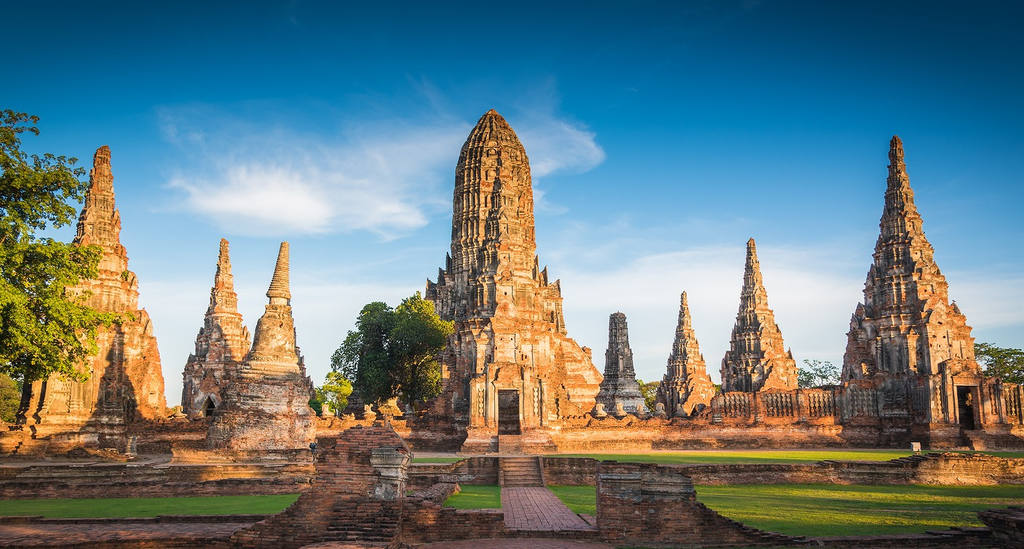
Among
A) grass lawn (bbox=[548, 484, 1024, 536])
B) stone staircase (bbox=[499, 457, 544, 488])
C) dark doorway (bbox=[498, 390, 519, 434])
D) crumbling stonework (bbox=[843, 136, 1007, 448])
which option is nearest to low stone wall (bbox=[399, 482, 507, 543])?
grass lawn (bbox=[548, 484, 1024, 536])

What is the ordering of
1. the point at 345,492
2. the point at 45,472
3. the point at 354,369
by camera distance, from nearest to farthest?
the point at 345,492 < the point at 45,472 < the point at 354,369

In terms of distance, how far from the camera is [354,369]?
2064 inches

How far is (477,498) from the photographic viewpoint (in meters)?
18.3

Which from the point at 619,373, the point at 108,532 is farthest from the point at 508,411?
the point at 108,532

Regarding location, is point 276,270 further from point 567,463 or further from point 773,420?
point 773,420

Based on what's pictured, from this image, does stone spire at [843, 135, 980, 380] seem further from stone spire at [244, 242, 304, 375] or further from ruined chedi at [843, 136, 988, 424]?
stone spire at [244, 242, 304, 375]

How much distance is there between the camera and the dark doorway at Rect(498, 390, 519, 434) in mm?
33062

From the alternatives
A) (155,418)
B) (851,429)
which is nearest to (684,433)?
(851,429)

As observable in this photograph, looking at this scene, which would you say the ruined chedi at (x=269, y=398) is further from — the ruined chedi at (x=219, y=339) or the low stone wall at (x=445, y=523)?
the ruined chedi at (x=219, y=339)

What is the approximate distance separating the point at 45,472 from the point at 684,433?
25278 mm

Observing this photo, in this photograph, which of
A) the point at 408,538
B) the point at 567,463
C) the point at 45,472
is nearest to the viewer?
the point at 408,538

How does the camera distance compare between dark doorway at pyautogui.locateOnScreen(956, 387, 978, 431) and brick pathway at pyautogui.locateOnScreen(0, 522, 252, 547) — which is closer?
brick pathway at pyautogui.locateOnScreen(0, 522, 252, 547)

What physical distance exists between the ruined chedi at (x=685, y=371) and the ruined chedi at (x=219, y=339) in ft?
→ 99.6

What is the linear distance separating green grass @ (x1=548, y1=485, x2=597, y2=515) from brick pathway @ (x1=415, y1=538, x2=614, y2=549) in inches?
131
